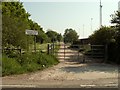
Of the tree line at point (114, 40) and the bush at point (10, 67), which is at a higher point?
the tree line at point (114, 40)

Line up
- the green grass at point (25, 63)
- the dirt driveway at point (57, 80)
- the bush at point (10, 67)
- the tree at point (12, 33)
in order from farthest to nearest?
the tree at point (12, 33)
the green grass at point (25, 63)
the bush at point (10, 67)
the dirt driveway at point (57, 80)

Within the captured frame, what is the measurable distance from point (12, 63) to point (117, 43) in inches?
355

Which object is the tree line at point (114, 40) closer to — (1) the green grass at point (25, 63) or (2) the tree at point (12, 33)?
(1) the green grass at point (25, 63)

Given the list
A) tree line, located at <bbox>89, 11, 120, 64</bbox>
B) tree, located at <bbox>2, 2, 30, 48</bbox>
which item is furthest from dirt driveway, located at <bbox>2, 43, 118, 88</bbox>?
tree line, located at <bbox>89, 11, 120, 64</bbox>

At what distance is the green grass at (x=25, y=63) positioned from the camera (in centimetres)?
1519

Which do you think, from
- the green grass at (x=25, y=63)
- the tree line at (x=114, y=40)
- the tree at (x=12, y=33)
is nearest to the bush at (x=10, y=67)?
the green grass at (x=25, y=63)

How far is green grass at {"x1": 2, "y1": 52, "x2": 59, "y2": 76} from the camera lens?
15188 mm

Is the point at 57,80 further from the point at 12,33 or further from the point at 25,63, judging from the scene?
the point at 12,33

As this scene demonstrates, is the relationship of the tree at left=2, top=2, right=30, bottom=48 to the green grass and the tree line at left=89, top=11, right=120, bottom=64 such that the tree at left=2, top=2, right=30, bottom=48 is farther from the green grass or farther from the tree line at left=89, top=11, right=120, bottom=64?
the tree line at left=89, top=11, right=120, bottom=64

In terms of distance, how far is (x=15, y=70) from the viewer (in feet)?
49.7

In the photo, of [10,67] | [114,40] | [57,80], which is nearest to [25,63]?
[10,67]

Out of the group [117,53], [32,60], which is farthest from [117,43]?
[32,60]

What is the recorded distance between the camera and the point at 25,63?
1706 cm

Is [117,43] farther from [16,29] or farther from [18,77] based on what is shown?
[18,77]
